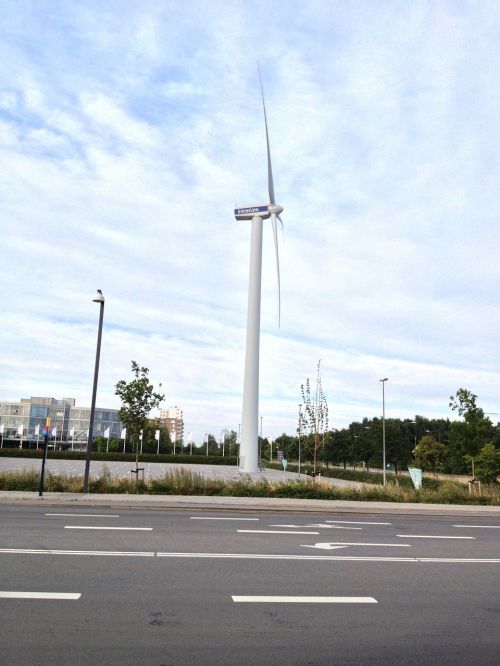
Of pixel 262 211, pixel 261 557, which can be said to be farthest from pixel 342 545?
pixel 262 211

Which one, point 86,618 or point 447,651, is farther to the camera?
point 86,618

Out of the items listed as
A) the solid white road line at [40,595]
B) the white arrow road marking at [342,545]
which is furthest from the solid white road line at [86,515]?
the solid white road line at [40,595]

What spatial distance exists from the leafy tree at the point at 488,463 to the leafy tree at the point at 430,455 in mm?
33742

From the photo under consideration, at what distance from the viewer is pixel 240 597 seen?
23.6ft

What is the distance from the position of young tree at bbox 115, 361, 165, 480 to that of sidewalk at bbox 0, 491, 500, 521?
7.38 m

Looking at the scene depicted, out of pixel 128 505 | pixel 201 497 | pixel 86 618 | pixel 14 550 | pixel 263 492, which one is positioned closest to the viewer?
pixel 86 618

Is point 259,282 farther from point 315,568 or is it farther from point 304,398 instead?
→ point 315,568

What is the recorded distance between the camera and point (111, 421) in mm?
153000

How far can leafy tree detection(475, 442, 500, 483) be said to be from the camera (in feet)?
122

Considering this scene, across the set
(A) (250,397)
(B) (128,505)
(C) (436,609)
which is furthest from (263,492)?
(A) (250,397)

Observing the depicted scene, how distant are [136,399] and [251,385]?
15224 mm

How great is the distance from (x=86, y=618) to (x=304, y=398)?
81.2 ft

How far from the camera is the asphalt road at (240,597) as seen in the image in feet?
17.8

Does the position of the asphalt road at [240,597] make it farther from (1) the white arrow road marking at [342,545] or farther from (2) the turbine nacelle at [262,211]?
(2) the turbine nacelle at [262,211]
